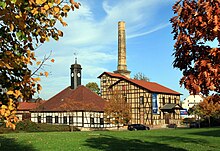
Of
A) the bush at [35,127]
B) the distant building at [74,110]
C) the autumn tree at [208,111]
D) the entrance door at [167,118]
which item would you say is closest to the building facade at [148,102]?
the entrance door at [167,118]

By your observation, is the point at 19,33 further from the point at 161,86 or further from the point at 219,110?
the point at 161,86

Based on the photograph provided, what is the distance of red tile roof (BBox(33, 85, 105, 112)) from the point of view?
173 ft

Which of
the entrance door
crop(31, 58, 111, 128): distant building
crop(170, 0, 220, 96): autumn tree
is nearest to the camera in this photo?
crop(170, 0, 220, 96): autumn tree

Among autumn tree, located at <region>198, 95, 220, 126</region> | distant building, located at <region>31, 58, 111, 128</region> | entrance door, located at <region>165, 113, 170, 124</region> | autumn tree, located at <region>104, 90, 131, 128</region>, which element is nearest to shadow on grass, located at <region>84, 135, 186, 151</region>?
autumn tree, located at <region>104, 90, 131, 128</region>

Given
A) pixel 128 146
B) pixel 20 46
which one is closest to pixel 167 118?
pixel 128 146

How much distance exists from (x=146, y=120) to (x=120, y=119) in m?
13.0

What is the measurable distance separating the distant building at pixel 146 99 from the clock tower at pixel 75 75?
19.5 ft

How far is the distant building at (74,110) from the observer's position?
5294 cm

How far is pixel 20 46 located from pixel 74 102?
157 ft

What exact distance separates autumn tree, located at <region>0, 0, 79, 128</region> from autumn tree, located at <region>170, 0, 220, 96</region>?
12.6ft

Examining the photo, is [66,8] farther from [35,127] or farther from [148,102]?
[148,102]

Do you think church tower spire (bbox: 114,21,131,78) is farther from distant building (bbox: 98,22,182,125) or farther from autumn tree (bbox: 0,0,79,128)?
autumn tree (bbox: 0,0,79,128)

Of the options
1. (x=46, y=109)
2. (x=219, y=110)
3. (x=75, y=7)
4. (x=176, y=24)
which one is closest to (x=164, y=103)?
(x=219, y=110)

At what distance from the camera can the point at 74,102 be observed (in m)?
52.5
